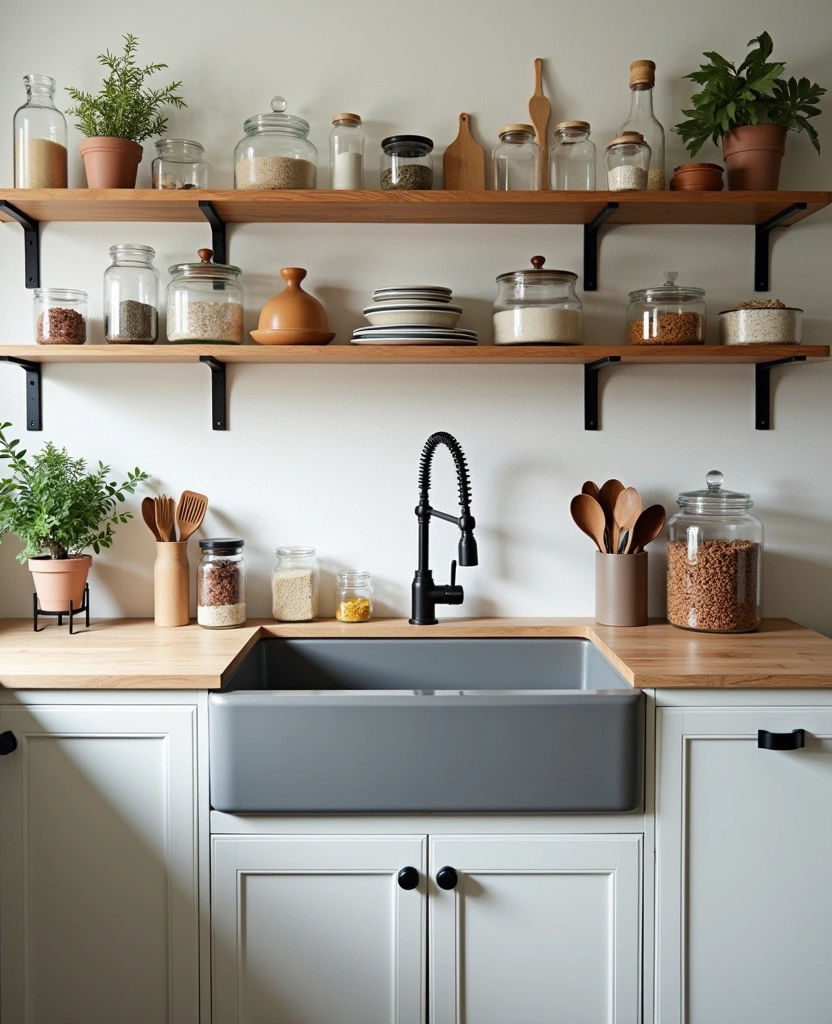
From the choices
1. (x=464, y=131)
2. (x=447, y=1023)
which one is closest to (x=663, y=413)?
Answer: (x=464, y=131)

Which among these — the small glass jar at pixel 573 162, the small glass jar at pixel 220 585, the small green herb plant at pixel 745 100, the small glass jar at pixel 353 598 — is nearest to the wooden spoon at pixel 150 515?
the small glass jar at pixel 220 585

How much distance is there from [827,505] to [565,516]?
635mm

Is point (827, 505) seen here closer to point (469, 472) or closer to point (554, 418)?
point (554, 418)

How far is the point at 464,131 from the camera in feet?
7.30

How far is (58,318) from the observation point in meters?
2.10

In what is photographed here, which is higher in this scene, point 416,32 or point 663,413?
point 416,32

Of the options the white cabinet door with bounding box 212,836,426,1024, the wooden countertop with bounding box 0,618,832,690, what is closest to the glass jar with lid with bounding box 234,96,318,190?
the wooden countertop with bounding box 0,618,832,690

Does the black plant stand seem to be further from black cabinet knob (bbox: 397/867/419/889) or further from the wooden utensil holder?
black cabinet knob (bbox: 397/867/419/889)

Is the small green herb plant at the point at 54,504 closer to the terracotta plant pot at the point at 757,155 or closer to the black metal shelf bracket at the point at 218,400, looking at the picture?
the black metal shelf bracket at the point at 218,400

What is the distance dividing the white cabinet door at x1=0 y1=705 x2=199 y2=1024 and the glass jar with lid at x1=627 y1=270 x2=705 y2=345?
1.26m

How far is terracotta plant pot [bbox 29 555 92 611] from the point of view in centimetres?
208

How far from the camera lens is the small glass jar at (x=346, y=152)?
215cm

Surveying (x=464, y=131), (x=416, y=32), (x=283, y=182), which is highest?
(x=416, y=32)

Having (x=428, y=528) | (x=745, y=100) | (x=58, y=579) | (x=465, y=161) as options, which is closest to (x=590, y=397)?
(x=428, y=528)
